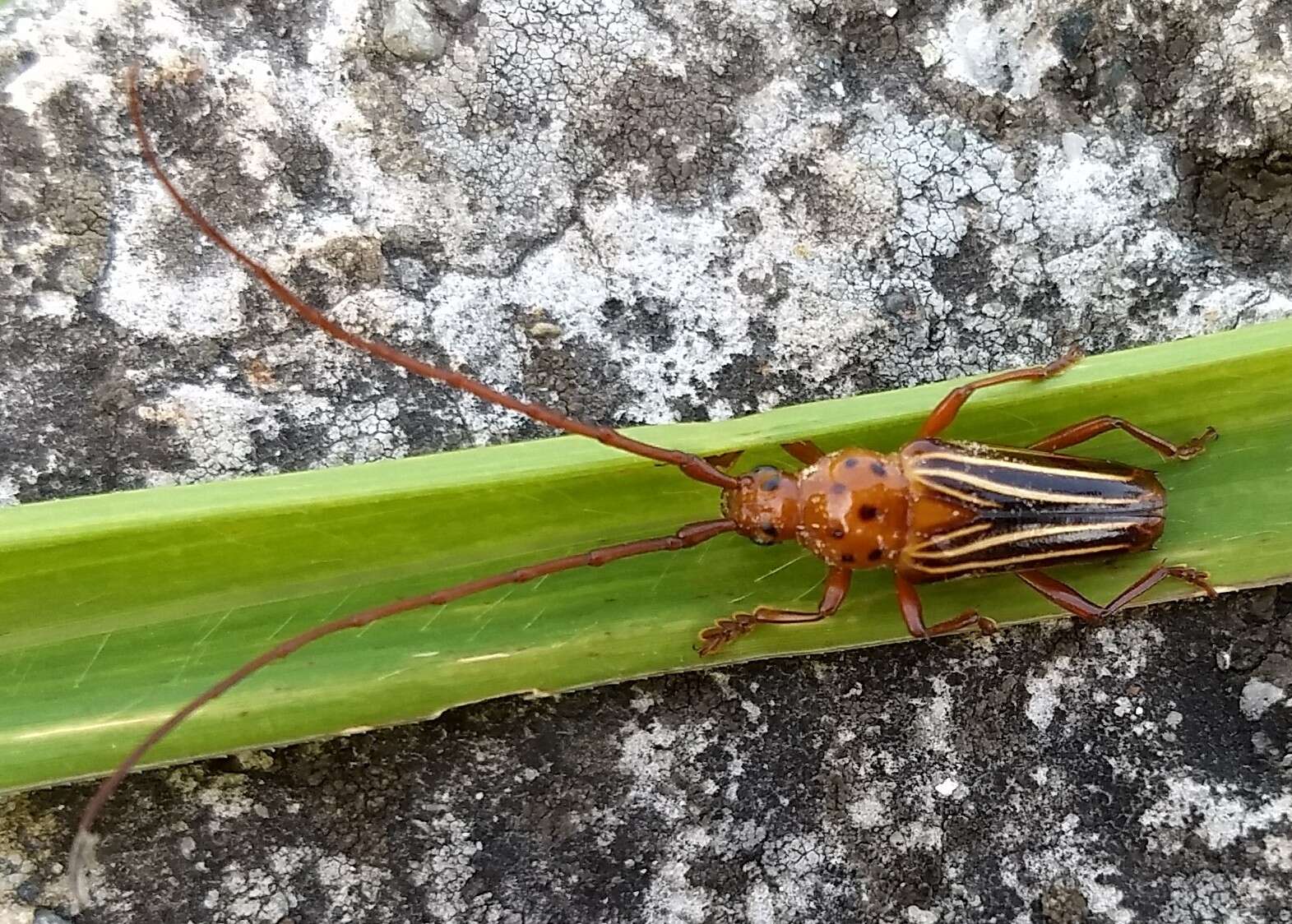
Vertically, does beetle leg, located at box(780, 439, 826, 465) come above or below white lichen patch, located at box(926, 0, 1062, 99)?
below

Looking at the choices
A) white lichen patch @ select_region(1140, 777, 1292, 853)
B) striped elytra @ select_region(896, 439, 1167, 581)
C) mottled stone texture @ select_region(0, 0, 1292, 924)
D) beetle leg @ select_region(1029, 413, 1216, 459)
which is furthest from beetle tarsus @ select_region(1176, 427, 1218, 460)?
white lichen patch @ select_region(1140, 777, 1292, 853)

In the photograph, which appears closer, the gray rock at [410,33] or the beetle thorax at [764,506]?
the beetle thorax at [764,506]

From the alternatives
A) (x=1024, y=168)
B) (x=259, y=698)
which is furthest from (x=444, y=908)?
(x=1024, y=168)

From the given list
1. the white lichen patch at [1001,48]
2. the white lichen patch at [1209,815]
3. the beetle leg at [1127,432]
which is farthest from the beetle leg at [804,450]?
the white lichen patch at [1209,815]

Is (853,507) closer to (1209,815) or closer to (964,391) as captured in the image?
(964,391)

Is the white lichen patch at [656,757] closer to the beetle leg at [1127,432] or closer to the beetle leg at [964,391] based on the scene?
the beetle leg at [964,391]

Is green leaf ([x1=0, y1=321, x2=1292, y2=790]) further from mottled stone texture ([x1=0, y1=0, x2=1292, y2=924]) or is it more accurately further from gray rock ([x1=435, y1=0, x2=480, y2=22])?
gray rock ([x1=435, y1=0, x2=480, y2=22])
